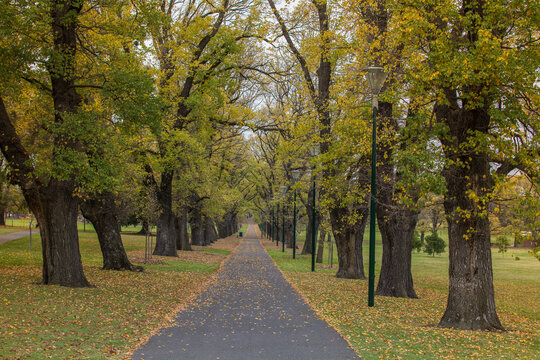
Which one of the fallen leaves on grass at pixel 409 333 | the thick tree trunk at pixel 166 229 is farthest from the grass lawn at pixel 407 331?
the thick tree trunk at pixel 166 229

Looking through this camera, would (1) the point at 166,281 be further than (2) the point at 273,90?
No

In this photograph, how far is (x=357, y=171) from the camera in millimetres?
16391

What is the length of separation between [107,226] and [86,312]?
310 inches

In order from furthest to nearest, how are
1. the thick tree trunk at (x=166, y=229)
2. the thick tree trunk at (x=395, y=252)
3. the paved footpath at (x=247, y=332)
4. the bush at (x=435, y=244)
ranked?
1. the bush at (x=435, y=244)
2. the thick tree trunk at (x=166, y=229)
3. the thick tree trunk at (x=395, y=252)
4. the paved footpath at (x=247, y=332)

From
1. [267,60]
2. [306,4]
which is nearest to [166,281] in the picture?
[306,4]

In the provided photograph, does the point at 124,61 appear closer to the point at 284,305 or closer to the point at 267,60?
the point at 284,305

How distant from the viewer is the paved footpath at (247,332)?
677 centimetres

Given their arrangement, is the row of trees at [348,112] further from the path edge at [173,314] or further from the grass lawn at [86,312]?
the path edge at [173,314]

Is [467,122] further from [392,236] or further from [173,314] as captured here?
[173,314]

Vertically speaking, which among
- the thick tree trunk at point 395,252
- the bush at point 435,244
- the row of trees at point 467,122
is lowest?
the bush at point 435,244

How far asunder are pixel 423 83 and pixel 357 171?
763 cm

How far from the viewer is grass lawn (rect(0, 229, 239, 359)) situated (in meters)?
6.77

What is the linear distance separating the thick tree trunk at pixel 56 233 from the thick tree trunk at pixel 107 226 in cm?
351

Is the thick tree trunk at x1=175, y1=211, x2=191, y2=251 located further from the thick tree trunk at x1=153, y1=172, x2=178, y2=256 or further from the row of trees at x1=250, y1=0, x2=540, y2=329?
the row of trees at x1=250, y1=0, x2=540, y2=329
